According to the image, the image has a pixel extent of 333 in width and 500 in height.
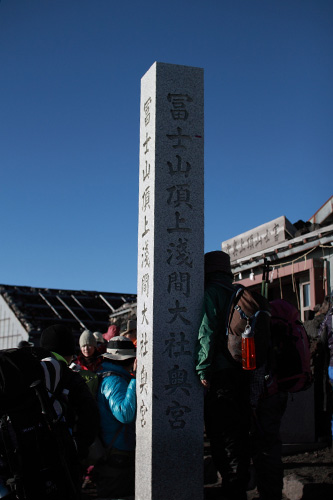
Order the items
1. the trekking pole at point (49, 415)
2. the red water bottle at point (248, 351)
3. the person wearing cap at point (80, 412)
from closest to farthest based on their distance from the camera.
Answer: the trekking pole at point (49, 415) < the person wearing cap at point (80, 412) < the red water bottle at point (248, 351)

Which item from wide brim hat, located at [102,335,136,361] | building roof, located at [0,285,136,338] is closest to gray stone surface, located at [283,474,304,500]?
wide brim hat, located at [102,335,136,361]

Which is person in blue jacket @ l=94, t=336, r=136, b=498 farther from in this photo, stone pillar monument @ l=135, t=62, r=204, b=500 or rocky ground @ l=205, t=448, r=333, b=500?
rocky ground @ l=205, t=448, r=333, b=500

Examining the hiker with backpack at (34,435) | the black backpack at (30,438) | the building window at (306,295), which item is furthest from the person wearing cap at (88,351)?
the black backpack at (30,438)

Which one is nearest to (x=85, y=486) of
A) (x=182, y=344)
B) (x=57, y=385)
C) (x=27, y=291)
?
(x=182, y=344)

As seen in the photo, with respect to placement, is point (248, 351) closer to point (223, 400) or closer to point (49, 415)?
point (223, 400)

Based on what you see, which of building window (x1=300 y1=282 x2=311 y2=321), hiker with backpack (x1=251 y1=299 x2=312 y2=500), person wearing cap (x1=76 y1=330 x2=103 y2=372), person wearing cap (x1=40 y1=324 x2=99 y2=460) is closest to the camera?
person wearing cap (x1=40 y1=324 x2=99 y2=460)

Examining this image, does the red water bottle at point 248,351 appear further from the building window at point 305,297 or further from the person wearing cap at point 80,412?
the building window at point 305,297

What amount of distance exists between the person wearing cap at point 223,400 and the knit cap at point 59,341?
112 centimetres

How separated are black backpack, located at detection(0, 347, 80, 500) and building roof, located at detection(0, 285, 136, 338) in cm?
1478

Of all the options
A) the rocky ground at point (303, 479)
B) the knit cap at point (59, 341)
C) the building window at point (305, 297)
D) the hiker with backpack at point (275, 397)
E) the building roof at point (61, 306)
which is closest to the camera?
the hiker with backpack at point (275, 397)

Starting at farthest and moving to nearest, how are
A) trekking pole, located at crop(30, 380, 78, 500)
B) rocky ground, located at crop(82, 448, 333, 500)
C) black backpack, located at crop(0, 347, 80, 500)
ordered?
1. rocky ground, located at crop(82, 448, 333, 500)
2. trekking pole, located at crop(30, 380, 78, 500)
3. black backpack, located at crop(0, 347, 80, 500)

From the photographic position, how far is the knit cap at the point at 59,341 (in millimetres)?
4625

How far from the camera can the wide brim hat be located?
529 centimetres

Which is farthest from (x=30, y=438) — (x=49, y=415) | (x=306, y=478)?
(x=306, y=478)
